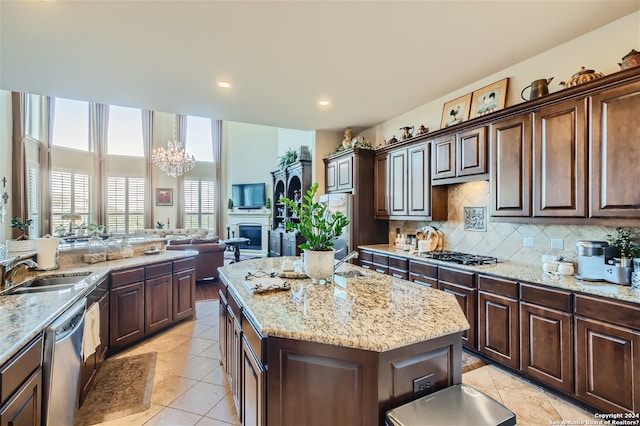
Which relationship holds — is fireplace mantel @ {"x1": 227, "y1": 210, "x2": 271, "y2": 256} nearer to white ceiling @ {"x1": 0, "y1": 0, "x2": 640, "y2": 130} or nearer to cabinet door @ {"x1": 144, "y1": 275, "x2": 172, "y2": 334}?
cabinet door @ {"x1": 144, "y1": 275, "x2": 172, "y2": 334}

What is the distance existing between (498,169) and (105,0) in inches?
136


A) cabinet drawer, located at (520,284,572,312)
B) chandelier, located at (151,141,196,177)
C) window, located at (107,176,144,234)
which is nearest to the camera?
cabinet drawer, located at (520,284,572,312)

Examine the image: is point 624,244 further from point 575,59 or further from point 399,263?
point 399,263

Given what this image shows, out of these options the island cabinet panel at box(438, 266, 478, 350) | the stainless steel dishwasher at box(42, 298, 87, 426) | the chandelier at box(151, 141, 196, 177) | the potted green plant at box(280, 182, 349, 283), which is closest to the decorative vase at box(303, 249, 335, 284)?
the potted green plant at box(280, 182, 349, 283)

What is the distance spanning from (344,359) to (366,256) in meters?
3.16

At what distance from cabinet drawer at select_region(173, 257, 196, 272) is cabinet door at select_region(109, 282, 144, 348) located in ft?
1.63

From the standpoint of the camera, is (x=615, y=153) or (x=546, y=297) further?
(x=546, y=297)

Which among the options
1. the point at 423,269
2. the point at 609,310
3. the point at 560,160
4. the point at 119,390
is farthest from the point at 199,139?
the point at 609,310

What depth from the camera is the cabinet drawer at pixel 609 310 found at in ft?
6.02

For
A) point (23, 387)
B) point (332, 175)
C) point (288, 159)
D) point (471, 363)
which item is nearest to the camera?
point (23, 387)

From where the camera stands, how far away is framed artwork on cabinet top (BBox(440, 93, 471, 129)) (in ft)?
11.4

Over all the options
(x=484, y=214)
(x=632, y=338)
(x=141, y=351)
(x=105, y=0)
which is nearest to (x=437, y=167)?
(x=484, y=214)

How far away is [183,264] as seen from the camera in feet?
12.6

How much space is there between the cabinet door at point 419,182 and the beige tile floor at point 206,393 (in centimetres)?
188
